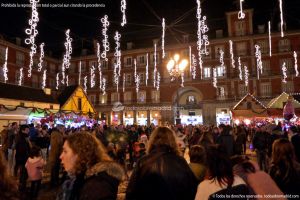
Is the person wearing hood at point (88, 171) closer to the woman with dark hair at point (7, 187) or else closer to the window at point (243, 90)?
the woman with dark hair at point (7, 187)

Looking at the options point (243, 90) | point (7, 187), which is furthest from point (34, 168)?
point (243, 90)

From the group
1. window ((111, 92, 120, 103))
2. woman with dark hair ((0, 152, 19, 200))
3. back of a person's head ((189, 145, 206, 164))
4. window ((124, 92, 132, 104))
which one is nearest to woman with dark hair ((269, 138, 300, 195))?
back of a person's head ((189, 145, 206, 164))

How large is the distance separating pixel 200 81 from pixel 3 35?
2642 cm

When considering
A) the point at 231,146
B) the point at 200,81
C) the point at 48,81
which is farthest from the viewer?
the point at 48,81

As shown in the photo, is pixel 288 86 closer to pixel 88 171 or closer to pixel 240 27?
pixel 240 27

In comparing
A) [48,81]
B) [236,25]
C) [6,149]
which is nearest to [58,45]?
[48,81]

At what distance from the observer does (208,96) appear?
38562 millimetres

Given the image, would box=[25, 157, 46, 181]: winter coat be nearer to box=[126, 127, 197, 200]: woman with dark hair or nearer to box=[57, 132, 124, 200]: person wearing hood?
box=[126, 127, 197, 200]: woman with dark hair

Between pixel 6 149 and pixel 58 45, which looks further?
pixel 58 45

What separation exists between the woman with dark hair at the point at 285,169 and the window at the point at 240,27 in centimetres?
3665

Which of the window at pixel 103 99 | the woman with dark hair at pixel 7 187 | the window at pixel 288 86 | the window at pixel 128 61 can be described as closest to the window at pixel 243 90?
the window at pixel 288 86

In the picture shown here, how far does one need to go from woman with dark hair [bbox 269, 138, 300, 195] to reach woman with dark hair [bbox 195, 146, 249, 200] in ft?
2.93

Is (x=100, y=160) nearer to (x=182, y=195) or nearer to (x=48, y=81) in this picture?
(x=182, y=195)

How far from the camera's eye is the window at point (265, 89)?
36.3 m
